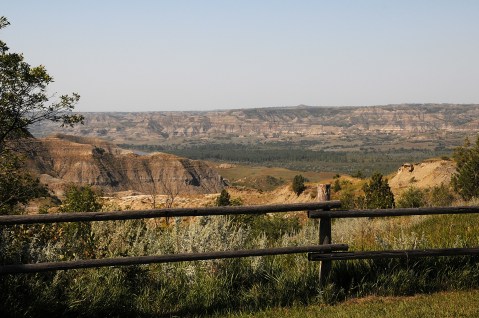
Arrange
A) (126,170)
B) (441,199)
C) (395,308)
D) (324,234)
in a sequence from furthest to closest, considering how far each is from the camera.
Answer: (126,170), (441,199), (324,234), (395,308)

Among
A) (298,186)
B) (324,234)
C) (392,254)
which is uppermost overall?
(324,234)

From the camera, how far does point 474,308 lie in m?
5.82

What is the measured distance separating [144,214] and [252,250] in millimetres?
1473

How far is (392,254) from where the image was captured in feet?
21.5

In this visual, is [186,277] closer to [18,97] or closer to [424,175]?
[18,97]

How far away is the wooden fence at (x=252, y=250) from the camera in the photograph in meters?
5.61

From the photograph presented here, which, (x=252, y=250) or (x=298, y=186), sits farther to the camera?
(x=298, y=186)

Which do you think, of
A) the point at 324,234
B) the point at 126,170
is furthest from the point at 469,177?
the point at 126,170

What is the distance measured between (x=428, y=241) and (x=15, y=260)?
6378 millimetres

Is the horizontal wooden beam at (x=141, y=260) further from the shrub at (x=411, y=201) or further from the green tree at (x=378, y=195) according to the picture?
the green tree at (x=378, y=195)

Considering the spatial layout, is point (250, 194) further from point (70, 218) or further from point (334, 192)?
point (70, 218)

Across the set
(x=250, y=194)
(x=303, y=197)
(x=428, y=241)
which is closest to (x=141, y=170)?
(x=250, y=194)

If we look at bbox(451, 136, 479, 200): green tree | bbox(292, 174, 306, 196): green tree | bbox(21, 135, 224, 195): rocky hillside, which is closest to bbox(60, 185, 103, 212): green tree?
bbox(451, 136, 479, 200): green tree

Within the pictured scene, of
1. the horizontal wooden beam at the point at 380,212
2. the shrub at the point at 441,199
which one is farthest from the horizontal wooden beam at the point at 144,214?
the shrub at the point at 441,199
